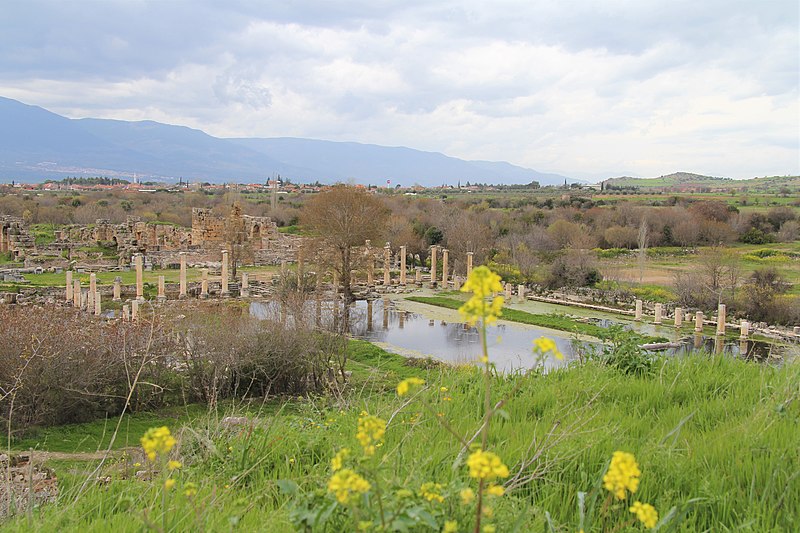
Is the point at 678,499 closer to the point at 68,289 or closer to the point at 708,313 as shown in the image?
the point at 708,313

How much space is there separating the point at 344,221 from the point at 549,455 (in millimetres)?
24359

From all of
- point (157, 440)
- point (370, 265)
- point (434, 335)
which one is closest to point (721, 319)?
point (434, 335)

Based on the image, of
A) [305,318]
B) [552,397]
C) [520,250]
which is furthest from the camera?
→ [520,250]

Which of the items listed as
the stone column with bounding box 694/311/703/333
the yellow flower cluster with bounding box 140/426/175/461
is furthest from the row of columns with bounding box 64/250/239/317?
the yellow flower cluster with bounding box 140/426/175/461

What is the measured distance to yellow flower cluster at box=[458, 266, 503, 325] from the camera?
1.89 metres

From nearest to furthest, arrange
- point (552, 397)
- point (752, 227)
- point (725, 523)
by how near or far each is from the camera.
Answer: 1. point (725, 523)
2. point (552, 397)
3. point (752, 227)

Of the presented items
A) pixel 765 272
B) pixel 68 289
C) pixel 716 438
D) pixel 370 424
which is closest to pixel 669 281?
pixel 765 272

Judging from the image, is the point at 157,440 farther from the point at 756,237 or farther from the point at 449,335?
the point at 756,237

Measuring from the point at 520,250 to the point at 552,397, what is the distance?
95.7 feet

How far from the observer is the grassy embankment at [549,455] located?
281 centimetres

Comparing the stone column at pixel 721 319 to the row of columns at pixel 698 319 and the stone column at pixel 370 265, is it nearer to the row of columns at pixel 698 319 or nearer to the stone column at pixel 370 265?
the row of columns at pixel 698 319

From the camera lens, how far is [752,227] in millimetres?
45438

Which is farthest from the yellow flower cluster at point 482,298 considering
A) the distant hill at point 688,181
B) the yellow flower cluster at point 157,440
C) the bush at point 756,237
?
the distant hill at point 688,181

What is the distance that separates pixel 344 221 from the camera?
27.4 meters
